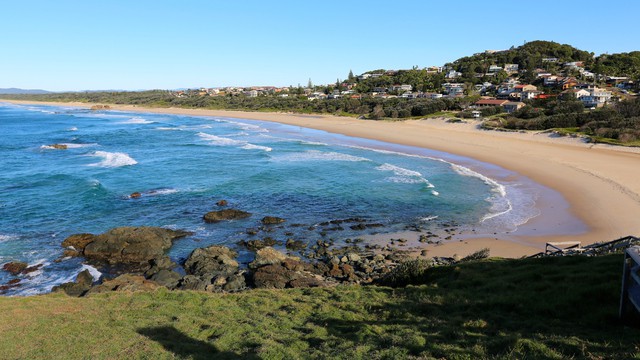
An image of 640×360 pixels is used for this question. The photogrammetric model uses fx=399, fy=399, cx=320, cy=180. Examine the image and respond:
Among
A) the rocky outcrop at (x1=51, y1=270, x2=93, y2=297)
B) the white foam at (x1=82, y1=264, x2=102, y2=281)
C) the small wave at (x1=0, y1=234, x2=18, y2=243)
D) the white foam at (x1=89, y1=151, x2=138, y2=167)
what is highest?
the white foam at (x1=89, y1=151, x2=138, y2=167)

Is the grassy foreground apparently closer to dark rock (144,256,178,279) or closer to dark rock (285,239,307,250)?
dark rock (144,256,178,279)

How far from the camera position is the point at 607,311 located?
8484 millimetres

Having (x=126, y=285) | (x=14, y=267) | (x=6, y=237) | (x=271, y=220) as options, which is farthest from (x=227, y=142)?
(x=126, y=285)

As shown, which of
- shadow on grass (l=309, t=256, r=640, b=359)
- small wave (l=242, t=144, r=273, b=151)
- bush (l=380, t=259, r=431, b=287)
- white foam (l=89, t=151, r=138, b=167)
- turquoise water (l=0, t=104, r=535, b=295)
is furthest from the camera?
small wave (l=242, t=144, r=273, b=151)

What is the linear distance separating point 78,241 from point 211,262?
8.60m

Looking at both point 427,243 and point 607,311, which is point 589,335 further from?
Answer: point 427,243

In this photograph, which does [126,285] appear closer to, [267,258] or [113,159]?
[267,258]

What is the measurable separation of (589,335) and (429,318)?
3287 millimetres

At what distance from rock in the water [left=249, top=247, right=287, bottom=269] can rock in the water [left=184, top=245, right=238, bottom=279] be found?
1.01 metres

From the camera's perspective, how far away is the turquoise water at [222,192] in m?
23.8

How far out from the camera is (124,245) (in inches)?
851

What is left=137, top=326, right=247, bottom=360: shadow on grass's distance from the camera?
8.66m

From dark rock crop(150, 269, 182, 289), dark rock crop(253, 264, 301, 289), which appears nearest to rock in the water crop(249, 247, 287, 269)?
dark rock crop(253, 264, 301, 289)

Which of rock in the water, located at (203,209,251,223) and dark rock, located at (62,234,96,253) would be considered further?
rock in the water, located at (203,209,251,223)
